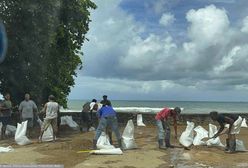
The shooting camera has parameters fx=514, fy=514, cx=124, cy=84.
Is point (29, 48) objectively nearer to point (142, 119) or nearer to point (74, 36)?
point (74, 36)

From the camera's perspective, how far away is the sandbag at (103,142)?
14.1 metres

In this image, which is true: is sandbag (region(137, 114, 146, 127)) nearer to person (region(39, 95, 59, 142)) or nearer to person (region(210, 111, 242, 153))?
person (region(39, 95, 59, 142))

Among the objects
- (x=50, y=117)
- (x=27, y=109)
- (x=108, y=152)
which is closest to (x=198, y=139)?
(x=108, y=152)

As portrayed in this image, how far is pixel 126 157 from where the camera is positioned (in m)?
13.4

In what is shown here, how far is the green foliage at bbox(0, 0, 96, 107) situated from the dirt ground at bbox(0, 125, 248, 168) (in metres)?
6.19

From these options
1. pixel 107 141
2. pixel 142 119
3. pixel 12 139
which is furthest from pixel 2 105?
pixel 142 119

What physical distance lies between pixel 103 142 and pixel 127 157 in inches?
52.3

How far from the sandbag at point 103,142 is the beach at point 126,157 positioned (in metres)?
0.50

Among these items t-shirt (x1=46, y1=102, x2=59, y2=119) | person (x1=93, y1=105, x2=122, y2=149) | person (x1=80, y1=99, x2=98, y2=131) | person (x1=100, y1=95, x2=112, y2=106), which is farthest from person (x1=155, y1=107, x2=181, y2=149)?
person (x1=80, y1=99, x2=98, y2=131)

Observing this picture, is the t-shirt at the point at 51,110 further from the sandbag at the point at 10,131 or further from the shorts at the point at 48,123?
the sandbag at the point at 10,131

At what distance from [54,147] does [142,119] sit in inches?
417

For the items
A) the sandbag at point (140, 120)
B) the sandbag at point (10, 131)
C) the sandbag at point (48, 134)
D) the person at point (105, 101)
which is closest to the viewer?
the person at point (105, 101)

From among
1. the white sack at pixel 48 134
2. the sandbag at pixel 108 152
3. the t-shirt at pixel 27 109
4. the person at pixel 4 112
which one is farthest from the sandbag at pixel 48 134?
the sandbag at pixel 108 152

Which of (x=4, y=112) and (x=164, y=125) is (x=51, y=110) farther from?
(x=164, y=125)
